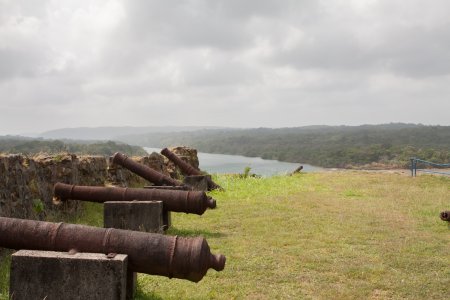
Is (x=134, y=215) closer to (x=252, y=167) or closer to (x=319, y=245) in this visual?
(x=319, y=245)

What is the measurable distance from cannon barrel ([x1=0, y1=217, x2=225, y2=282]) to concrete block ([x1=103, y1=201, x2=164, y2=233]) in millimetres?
3192

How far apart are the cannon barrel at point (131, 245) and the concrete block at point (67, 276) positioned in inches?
5.1

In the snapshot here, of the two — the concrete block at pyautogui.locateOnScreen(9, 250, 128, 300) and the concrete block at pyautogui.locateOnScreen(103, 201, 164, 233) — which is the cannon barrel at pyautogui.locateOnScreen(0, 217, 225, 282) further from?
the concrete block at pyautogui.locateOnScreen(103, 201, 164, 233)

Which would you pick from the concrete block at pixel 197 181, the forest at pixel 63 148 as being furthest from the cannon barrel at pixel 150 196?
the concrete block at pixel 197 181

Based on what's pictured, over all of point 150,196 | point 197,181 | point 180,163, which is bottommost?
point 197,181

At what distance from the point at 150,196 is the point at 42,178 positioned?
7.87ft

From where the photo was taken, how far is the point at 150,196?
8195 millimetres

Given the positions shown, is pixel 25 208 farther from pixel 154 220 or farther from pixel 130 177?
pixel 130 177

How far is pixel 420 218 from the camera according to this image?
1038cm

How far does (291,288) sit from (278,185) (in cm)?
1116

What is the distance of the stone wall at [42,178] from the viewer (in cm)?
722

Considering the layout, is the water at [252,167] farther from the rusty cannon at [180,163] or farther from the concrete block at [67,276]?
the concrete block at [67,276]

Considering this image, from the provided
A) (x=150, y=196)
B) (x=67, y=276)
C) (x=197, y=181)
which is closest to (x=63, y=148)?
(x=197, y=181)

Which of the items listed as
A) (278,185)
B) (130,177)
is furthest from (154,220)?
(278,185)
